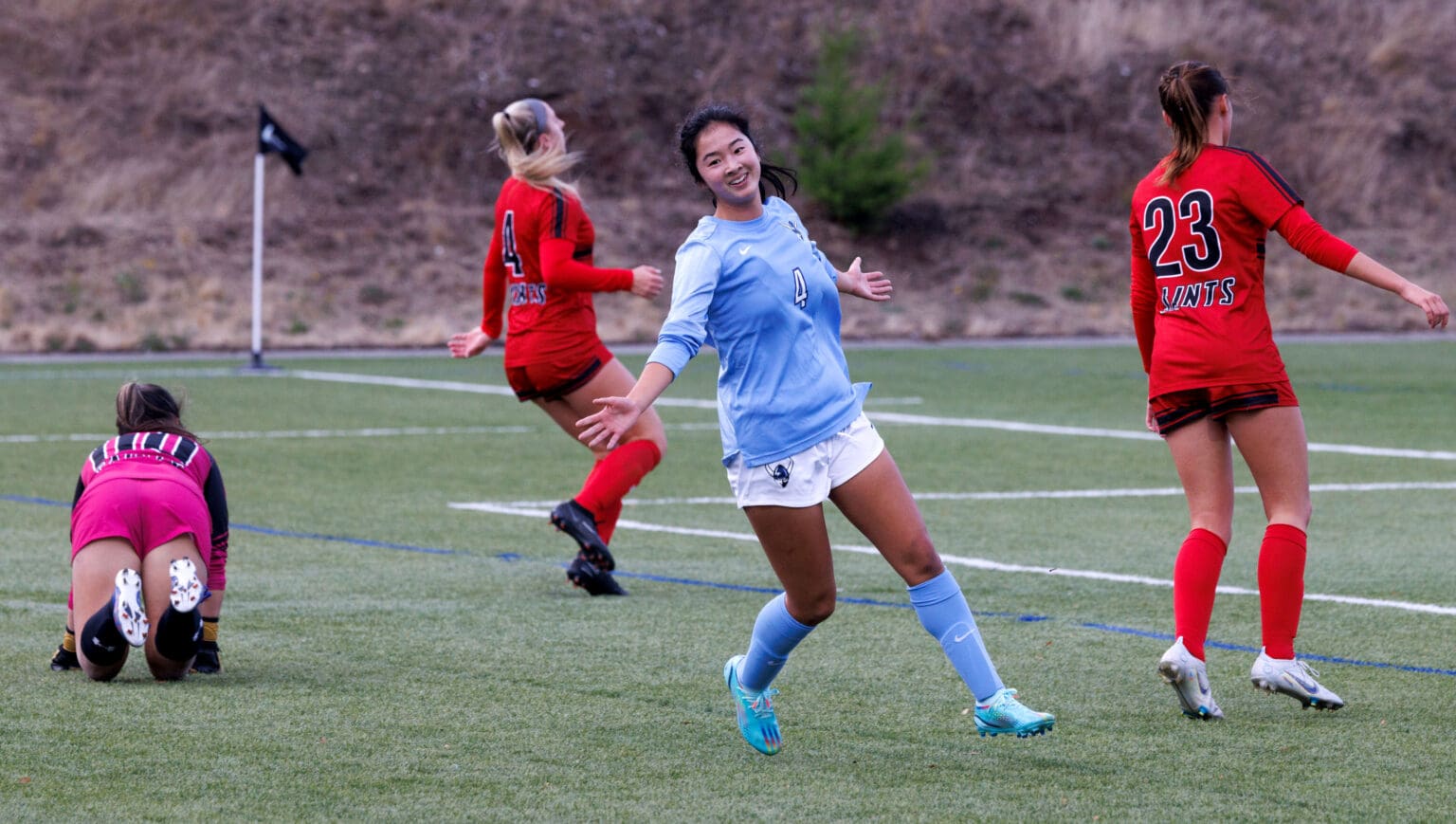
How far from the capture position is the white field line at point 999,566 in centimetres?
786

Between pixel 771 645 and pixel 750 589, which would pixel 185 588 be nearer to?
pixel 771 645

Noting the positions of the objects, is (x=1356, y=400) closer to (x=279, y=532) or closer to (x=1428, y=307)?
(x=279, y=532)

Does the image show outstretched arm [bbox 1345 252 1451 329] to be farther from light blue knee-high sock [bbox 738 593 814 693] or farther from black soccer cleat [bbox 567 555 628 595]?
black soccer cleat [bbox 567 555 628 595]

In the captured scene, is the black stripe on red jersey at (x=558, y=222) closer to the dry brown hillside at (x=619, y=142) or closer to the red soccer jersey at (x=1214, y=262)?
the red soccer jersey at (x=1214, y=262)

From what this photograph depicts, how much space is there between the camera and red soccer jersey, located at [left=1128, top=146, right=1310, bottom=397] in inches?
226

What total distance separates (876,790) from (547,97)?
36925 millimetres

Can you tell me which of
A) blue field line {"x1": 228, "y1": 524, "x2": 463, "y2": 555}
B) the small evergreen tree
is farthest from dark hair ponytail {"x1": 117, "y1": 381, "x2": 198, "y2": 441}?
the small evergreen tree

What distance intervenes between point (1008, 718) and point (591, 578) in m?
3.46

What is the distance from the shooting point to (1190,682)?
18.5 ft

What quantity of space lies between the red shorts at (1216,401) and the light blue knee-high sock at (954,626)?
1.10 m

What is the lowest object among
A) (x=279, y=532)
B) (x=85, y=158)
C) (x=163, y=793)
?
(x=85, y=158)

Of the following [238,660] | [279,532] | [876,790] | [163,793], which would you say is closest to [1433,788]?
[876,790]

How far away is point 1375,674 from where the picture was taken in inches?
252

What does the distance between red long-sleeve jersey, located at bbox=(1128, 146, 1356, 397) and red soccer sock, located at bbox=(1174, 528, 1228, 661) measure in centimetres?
49
